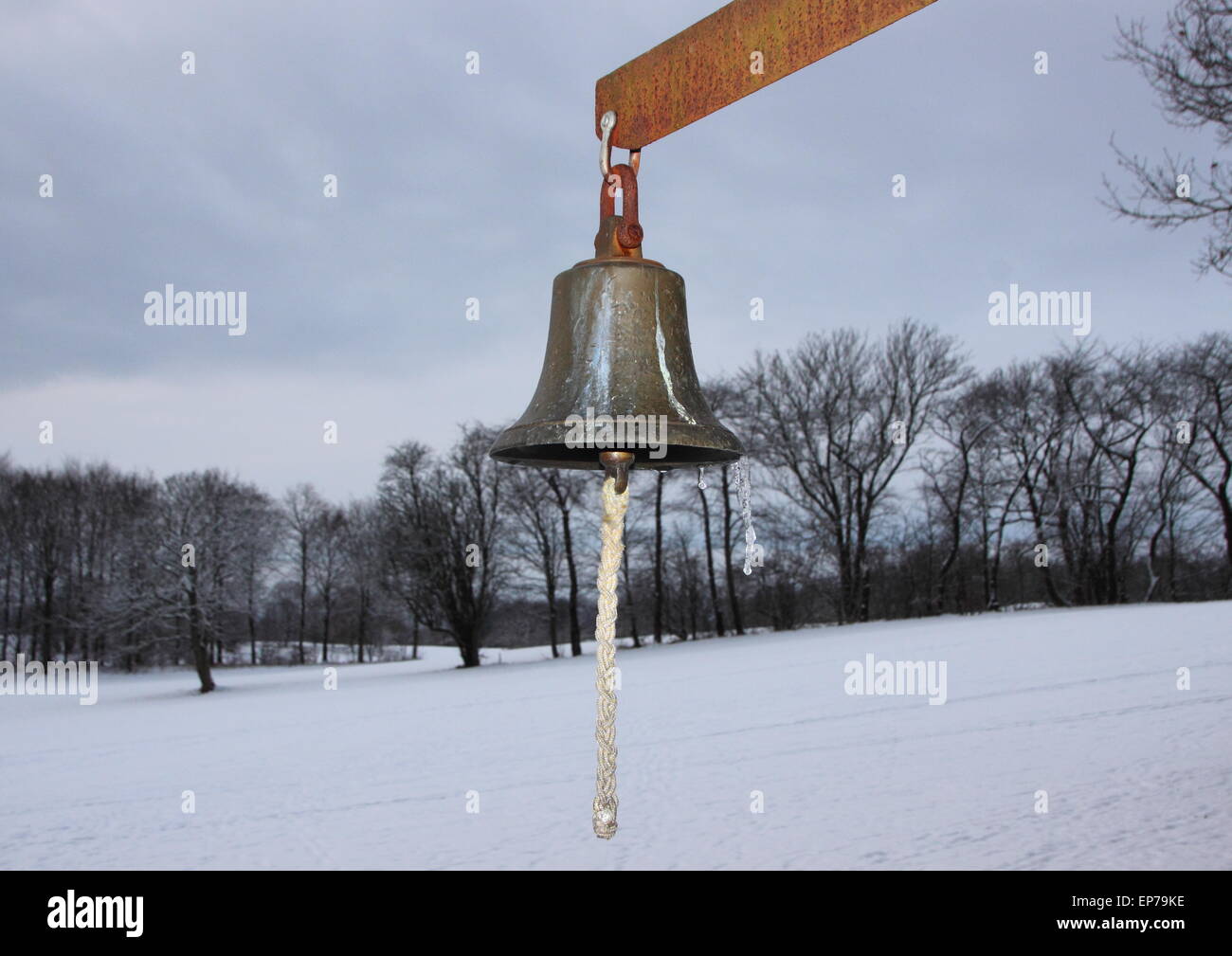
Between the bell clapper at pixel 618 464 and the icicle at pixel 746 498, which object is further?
the bell clapper at pixel 618 464

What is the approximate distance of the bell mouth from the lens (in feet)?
6.79

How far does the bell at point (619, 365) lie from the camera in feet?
6.80

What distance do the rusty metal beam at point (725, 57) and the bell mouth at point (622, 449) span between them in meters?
0.63

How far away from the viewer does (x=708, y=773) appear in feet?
35.4

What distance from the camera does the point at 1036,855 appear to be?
7309mm

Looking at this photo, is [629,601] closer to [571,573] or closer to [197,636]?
[571,573]

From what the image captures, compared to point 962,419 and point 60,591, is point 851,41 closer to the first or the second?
point 962,419

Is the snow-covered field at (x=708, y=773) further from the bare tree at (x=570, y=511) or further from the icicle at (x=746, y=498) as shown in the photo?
the bare tree at (x=570, y=511)

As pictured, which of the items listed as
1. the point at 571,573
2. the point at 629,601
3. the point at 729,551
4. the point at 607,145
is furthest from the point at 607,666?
the point at 629,601

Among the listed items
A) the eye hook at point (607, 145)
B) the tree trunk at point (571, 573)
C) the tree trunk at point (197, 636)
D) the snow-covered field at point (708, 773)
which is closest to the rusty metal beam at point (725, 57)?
the eye hook at point (607, 145)

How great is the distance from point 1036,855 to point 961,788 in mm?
2169

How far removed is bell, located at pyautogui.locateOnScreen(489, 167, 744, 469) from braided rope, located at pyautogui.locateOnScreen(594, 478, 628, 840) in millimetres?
→ 167

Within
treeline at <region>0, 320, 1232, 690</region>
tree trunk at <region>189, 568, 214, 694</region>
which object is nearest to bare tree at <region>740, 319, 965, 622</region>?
treeline at <region>0, 320, 1232, 690</region>

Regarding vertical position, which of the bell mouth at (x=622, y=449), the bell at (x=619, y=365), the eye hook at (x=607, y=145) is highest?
the eye hook at (x=607, y=145)
